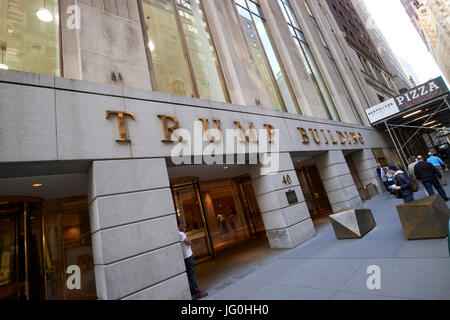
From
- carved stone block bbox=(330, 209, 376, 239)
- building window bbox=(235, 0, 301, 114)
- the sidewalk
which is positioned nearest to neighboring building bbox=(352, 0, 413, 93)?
building window bbox=(235, 0, 301, 114)

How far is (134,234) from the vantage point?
4691 millimetres

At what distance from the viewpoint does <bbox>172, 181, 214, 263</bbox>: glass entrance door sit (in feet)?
31.1

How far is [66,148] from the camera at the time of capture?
4.46 meters

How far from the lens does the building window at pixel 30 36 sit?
18.2 feet

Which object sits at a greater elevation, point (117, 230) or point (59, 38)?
point (59, 38)

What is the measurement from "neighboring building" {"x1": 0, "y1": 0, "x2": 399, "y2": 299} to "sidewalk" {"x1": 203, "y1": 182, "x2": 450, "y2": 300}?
5.24 feet

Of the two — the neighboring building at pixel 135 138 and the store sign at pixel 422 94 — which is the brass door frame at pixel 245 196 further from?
the store sign at pixel 422 94

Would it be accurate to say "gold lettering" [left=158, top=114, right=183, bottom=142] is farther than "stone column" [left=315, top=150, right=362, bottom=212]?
No

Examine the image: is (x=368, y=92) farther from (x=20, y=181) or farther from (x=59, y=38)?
(x=20, y=181)

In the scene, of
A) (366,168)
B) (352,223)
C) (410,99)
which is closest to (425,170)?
(352,223)

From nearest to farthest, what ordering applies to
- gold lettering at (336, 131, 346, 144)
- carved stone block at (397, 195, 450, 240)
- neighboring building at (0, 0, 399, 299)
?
1. neighboring building at (0, 0, 399, 299)
2. carved stone block at (397, 195, 450, 240)
3. gold lettering at (336, 131, 346, 144)

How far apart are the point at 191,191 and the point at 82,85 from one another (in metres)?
6.01

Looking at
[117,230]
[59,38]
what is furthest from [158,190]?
[59,38]

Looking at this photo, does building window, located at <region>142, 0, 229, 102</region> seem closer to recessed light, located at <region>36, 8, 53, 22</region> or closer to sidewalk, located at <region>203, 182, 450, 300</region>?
recessed light, located at <region>36, 8, 53, 22</region>
